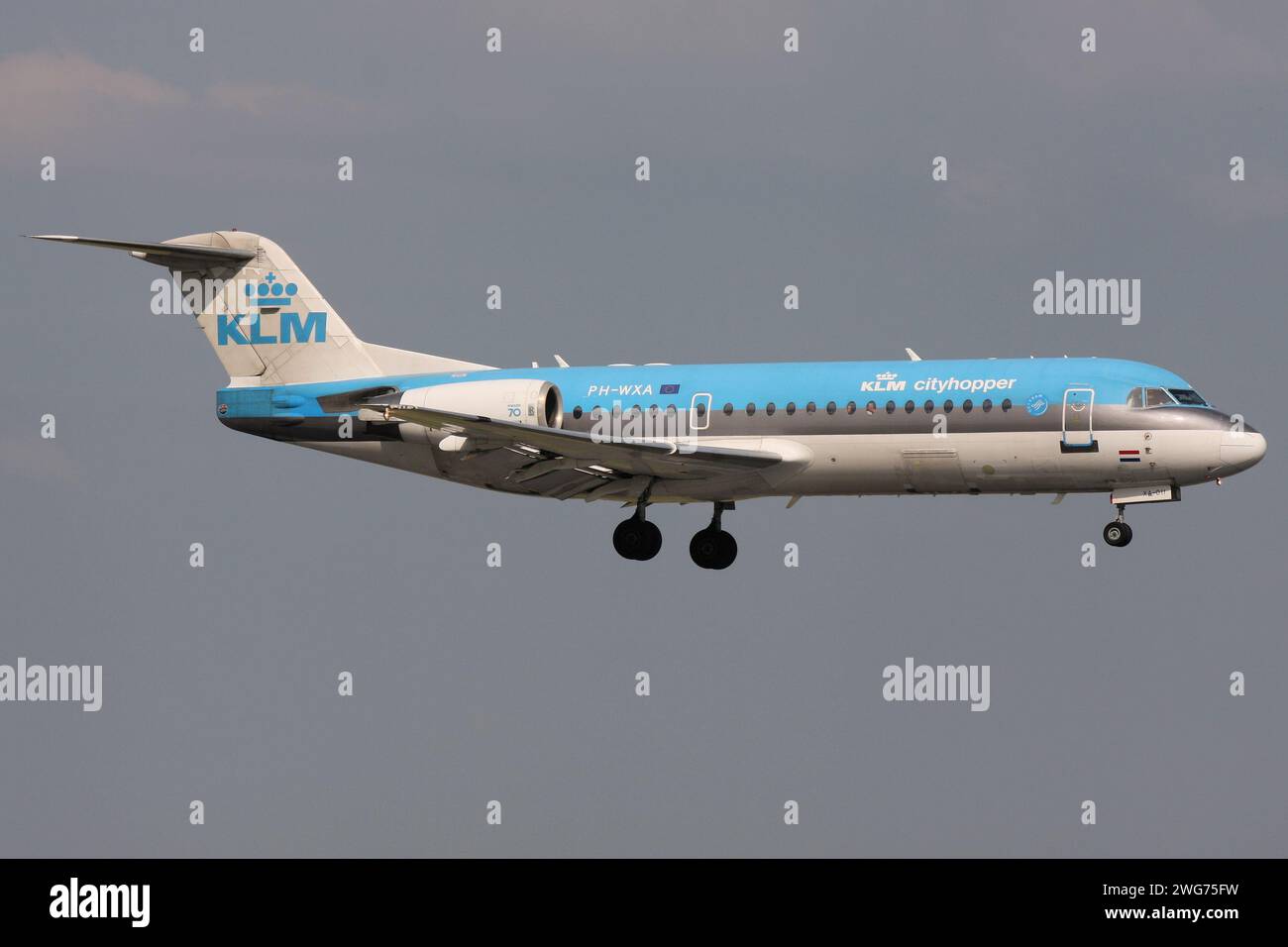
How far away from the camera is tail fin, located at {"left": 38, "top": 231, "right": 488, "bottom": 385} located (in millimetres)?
49844

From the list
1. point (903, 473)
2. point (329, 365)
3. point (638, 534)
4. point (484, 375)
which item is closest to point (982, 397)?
point (903, 473)

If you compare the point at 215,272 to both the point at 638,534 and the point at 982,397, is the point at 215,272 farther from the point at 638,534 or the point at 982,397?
the point at 982,397

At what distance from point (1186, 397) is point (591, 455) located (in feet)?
39.0

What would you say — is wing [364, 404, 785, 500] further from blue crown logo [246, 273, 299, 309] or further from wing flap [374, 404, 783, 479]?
blue crown logo [246, 273, 299, 309]

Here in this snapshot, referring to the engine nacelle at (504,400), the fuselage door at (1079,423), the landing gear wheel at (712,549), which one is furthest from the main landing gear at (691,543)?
the fuselage door at (1079,423)

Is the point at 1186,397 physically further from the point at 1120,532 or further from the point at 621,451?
the point at 621,451

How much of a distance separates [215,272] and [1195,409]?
2200 cm

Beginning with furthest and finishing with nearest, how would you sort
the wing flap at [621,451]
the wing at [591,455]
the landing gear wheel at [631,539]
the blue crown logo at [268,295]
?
the blue crown logo at [268,295], the landing gear wheel at [631,539], the wing flap at [621,451], the wing at [591,455]

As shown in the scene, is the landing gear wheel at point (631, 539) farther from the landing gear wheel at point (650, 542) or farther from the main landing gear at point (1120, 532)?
the main landing gear at point (1120, 532)

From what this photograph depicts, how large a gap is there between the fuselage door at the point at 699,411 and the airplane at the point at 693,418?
0.17 feet

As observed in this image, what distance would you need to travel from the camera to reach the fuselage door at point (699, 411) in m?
46.0

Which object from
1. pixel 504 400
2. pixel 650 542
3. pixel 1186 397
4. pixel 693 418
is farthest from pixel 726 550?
pixel 1186 397

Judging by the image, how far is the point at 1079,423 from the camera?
4291cm

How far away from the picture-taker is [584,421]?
47062mm
